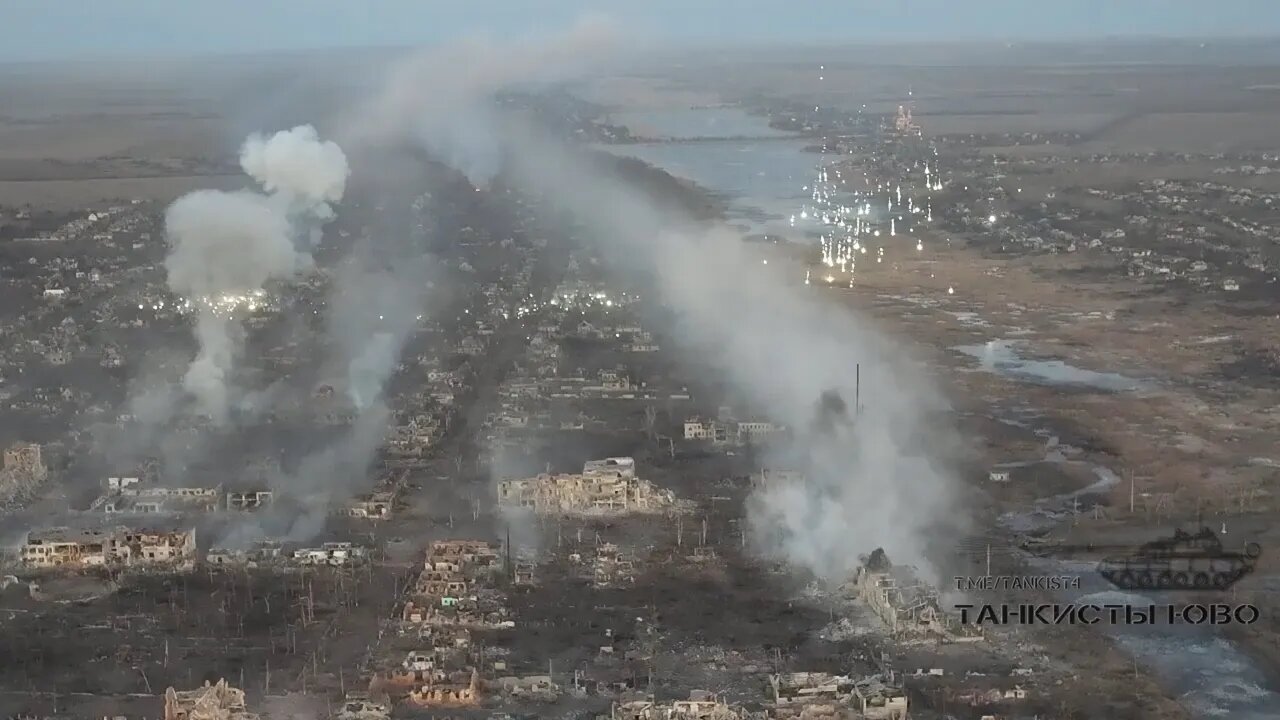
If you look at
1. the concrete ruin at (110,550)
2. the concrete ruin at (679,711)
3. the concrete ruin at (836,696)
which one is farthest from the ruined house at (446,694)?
the concrete ruin at (110,550)

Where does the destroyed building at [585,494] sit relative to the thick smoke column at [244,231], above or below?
below

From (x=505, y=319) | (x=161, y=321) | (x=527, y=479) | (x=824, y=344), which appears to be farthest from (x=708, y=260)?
(x=527, y=479)

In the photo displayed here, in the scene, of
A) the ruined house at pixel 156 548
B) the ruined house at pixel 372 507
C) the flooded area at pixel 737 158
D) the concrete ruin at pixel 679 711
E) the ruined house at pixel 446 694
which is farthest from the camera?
the flooded area at pixel 737 158

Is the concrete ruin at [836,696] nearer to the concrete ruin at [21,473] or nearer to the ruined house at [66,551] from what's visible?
the ruined house at [66,551]

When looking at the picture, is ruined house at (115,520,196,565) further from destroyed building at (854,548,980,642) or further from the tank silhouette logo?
the tank silhouette logo

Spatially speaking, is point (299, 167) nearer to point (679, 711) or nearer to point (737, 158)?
point (679, 711)

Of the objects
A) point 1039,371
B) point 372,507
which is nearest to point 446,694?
point 372,507

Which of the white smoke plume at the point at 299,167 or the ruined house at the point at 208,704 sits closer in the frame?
the ruined house at the point at 208,704
